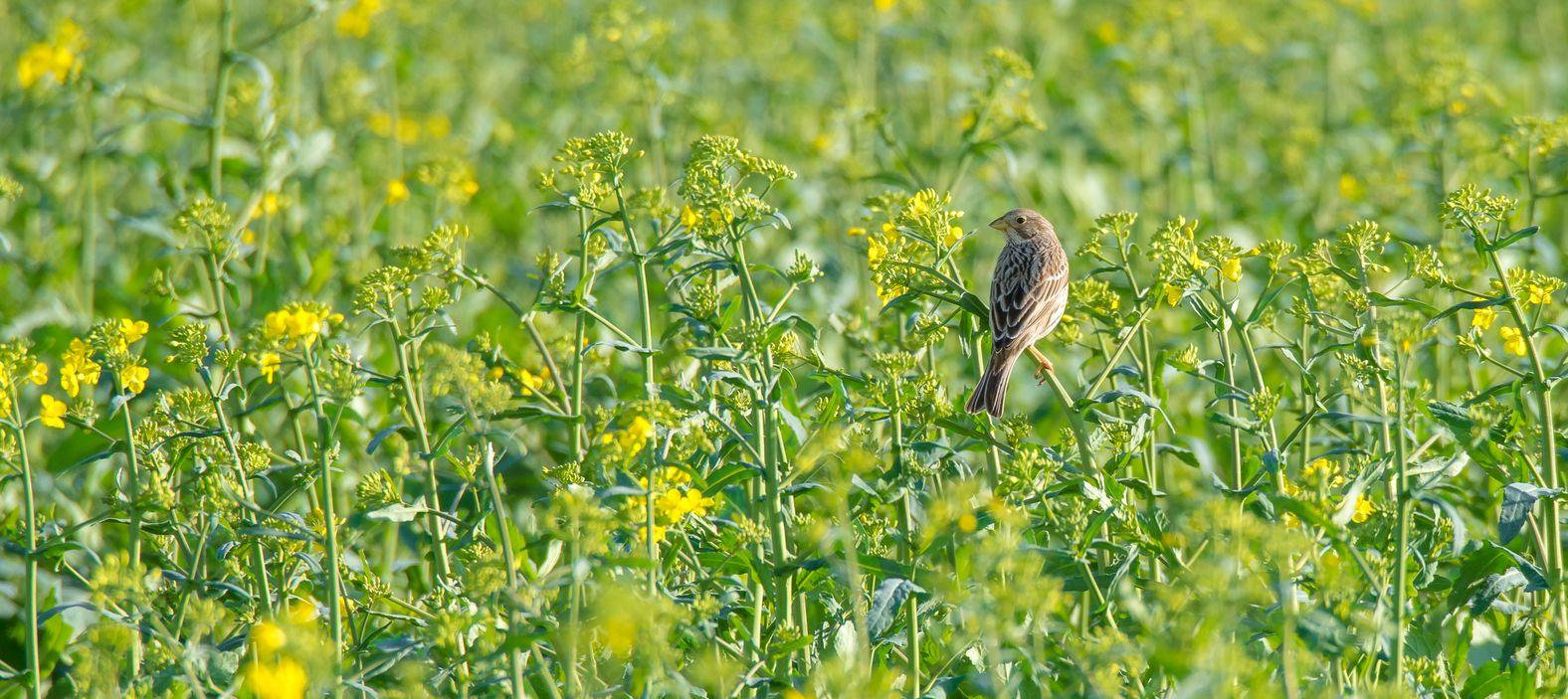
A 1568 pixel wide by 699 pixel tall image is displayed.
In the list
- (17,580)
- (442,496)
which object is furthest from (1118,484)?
(17,580)

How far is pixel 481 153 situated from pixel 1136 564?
6374 mm

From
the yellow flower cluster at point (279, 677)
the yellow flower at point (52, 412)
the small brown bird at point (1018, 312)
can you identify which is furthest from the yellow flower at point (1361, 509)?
the yellow flower at point (52, 412)

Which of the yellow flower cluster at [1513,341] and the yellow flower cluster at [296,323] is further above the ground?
the yellow flower cluster at [296,323]

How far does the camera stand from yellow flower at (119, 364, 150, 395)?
3.62 m

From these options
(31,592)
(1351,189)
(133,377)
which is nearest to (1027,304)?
(133,377)

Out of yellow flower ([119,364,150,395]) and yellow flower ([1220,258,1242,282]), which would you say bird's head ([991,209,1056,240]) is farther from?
yellow flower ([119,364,150,395])

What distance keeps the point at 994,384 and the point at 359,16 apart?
4.61 m

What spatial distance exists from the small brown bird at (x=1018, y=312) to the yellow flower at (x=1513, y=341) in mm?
1152

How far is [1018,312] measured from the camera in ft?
14.0

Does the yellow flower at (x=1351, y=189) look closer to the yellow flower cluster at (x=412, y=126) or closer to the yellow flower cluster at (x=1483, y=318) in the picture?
the yellow flower cluster at (x=1483, y=318)

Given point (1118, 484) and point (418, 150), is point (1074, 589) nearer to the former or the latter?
point (1118, 484)

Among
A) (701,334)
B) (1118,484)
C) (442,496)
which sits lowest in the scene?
(442,496)

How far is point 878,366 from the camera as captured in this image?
376cm

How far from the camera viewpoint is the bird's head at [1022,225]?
17.5ft
